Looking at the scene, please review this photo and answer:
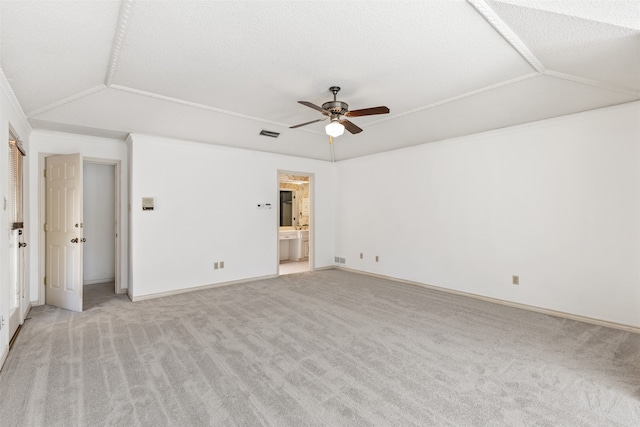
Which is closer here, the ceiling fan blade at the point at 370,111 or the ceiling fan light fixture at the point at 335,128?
the ceiling fan blade at the point at 370,111

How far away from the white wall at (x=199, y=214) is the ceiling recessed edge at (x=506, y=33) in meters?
4.39

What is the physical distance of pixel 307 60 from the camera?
2912 millimetres

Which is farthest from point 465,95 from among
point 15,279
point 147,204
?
point 15,279

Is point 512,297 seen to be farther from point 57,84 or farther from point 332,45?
point 57,84

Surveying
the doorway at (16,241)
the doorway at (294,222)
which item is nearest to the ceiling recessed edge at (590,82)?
the doorway at (294,222)

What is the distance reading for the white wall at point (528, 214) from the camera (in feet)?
11.7

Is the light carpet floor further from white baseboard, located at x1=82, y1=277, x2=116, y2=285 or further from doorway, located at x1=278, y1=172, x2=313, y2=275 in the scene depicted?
doorway, located at x1=278, y1=172, x2=313, y2=275

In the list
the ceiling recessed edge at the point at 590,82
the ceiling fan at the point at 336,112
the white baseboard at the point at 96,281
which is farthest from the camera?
the white baseboard at the point at 96,281

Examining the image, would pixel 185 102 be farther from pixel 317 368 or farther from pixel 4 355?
pixel 317 368

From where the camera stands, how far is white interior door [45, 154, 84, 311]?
164 inches

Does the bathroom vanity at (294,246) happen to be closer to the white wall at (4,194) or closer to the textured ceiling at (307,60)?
the textured ceiling at (307,60)

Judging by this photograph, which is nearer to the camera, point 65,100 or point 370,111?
point 370,111

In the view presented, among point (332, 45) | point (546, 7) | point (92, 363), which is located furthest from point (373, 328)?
point (546, 7)

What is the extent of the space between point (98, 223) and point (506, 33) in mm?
6941
